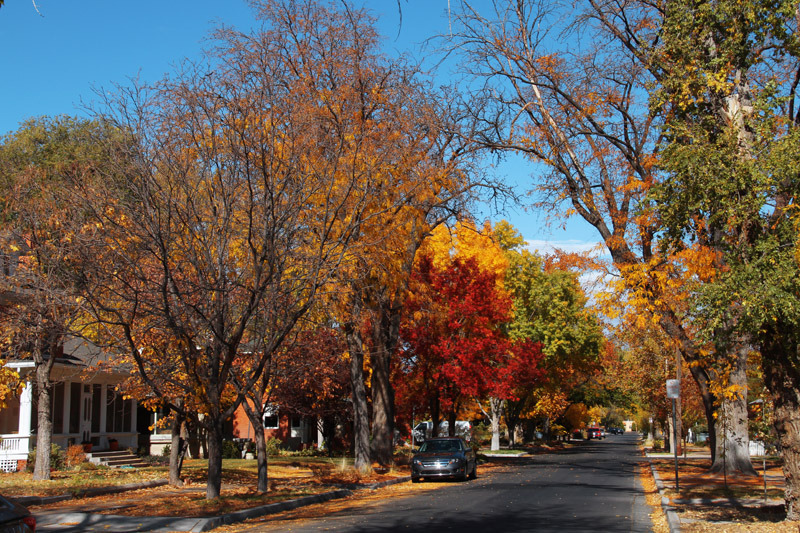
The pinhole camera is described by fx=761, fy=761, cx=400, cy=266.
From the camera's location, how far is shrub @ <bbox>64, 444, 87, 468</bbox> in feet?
84.5

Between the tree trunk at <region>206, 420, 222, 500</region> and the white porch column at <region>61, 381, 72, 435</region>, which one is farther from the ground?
the white porch column at <region>61, 381, 72, 435</region>

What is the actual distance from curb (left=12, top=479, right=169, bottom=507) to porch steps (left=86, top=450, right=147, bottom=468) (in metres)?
6.52

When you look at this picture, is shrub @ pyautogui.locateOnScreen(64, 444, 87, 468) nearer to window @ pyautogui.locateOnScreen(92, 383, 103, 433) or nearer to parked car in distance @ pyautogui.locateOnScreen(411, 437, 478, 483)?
window @ pyautogui.locateOnScreen(92, 383, 103, 433)

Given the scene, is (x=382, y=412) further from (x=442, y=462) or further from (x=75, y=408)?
(x=75, y=408)

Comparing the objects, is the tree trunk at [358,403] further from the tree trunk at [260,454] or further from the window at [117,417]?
the window at [117,417]

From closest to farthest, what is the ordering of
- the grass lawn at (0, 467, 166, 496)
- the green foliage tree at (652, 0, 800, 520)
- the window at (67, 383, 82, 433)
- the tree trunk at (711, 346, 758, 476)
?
1. the green foliage tree at (652, 0, 800, 520)
2. the grass lawn at (0, 467, 166, 496)
3. the tree trunk at (711, 346, 758, 476)
4. the window at (67, 383, 82, 433)

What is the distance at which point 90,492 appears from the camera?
1922 centimetres


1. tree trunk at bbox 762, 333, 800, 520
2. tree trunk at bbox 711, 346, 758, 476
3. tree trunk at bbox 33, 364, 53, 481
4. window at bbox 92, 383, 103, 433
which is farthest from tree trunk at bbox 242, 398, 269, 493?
window at bbox 92, 383, 103, 433

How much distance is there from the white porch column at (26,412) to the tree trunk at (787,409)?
2330cm

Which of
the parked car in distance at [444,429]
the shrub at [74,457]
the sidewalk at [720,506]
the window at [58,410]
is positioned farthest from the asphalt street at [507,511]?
the parked car in distance at [444,429]

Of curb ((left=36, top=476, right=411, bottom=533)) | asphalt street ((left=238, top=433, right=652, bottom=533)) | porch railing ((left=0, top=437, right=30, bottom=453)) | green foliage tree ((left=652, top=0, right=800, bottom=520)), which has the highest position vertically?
green foliage tree ((left=652, top=0, right=800, bottom=520))

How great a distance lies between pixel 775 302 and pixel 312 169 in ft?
34.6

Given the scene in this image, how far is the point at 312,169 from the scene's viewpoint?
17812 millimetres

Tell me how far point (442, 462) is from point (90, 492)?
439 inches
